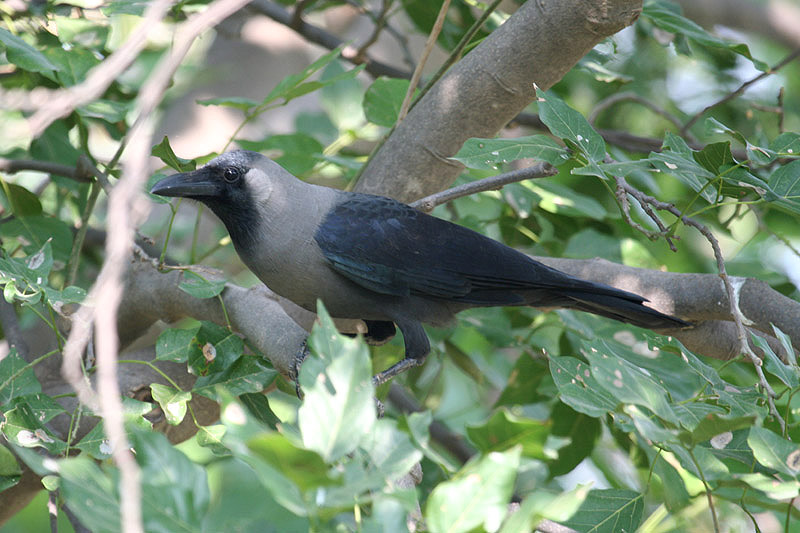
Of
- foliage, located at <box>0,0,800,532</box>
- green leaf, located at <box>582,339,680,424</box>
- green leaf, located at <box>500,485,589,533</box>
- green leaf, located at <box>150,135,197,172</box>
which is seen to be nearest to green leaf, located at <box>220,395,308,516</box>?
foliage, located at <box>0,0,800,532</box>

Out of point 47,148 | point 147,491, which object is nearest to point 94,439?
point 147,491

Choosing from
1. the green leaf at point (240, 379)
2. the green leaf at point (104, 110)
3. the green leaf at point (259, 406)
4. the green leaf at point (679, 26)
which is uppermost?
the green leaf at point (679, 26)

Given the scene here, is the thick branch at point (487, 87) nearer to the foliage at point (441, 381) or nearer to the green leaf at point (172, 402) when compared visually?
the foliage at point (441, 381)

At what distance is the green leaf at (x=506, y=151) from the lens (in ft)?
6.11

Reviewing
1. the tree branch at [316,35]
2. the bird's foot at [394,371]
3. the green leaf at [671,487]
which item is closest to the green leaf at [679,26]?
the tree branch at [316,35]

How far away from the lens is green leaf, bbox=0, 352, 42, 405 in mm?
1918

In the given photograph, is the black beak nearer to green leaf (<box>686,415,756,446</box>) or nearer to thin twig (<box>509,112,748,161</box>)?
thin twig (<box>509,112,748,161</box>)

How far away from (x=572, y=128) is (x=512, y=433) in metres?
0.81

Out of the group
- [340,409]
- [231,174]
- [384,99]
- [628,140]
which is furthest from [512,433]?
[628,140]

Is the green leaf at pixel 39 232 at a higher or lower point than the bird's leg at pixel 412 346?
higher

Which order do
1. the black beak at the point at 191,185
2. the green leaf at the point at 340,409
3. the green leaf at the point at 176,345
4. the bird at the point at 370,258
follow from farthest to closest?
the bird at the point at 370,258, the black beak at the point at 191,185, the green leaf at the point at 176,345, the green leaf at the point at 340,409

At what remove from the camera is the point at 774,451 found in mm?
1352

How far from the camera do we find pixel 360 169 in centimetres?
281

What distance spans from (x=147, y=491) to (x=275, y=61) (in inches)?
163
